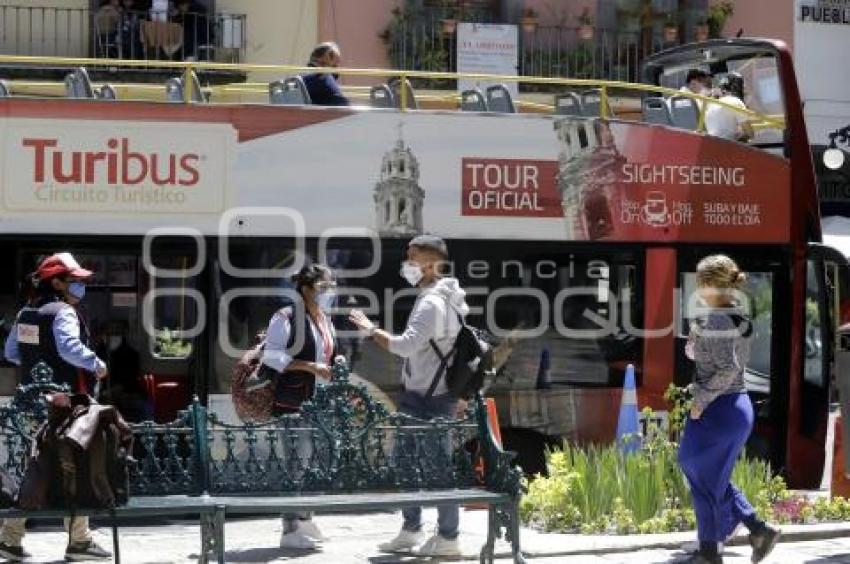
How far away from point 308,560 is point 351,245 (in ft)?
8.54

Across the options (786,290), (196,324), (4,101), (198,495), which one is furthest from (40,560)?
(786,290)

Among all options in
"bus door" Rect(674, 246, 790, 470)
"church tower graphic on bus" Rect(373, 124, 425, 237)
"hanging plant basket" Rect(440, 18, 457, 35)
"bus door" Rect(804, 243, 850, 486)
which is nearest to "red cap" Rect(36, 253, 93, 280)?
"church tower graphic on bus" Rect(373, 124, 425, 237)

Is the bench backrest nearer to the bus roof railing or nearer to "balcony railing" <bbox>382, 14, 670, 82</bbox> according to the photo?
the bus roof railing

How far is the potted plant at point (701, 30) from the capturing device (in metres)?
22.3

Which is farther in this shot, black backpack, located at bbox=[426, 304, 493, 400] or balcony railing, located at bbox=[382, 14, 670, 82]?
balcony railing, located at bbox=[382, 14, 670, 82]

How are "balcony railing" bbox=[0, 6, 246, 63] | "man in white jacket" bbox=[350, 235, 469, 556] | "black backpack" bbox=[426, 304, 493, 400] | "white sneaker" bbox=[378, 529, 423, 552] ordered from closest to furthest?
"man in white jacket" bbox=[350, 235, 469, 556] → "black backpack" bbox=[426, 304, 493, 400] → "white sneaker" bbox=[378, 529, 423, 552] → "balcony railing" bbox=[0, 6, 246, 63]

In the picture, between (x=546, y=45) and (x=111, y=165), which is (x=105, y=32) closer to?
(x=546, y=45)

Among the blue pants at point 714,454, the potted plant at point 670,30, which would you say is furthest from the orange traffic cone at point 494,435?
the potted plant at point 670,30

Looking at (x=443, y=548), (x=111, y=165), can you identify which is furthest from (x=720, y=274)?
(x=111, y=165)

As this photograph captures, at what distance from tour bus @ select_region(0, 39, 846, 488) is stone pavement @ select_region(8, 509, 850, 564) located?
1032 mm

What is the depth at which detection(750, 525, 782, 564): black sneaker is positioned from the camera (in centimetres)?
811

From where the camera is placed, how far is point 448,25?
824 inches

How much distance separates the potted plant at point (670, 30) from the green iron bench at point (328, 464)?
49.6ft

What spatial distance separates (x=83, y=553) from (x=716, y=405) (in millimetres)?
3564
